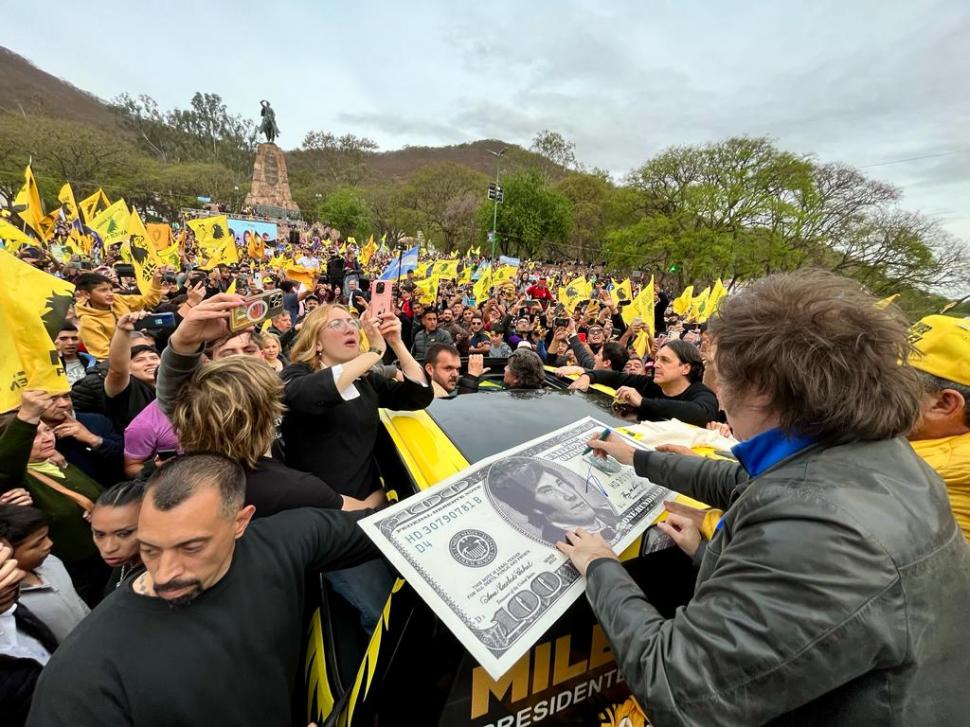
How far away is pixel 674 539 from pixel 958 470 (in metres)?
1.08

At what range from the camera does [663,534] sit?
5.14 ft

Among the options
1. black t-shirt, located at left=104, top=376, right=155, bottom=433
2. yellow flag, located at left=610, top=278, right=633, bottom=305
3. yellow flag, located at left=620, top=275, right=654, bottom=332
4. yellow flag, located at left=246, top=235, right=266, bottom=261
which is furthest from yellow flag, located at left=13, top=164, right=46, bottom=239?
yellow flag, located at left=610, top=278, right=633, bottom=305

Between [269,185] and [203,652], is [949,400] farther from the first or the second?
[269,185]

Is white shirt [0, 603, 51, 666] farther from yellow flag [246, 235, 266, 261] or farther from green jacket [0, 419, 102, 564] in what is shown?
yellow flag [246, 235, 266, 261]

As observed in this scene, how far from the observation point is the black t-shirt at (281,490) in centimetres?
171

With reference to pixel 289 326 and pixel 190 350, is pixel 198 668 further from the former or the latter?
pixel 289 326

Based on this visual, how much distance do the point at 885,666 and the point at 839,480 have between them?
37 cm

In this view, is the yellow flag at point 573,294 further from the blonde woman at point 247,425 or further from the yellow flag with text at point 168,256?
the blonde woman at point 247,425

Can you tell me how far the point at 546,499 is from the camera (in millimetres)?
1578

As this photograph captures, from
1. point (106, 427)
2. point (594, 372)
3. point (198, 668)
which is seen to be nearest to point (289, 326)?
point (106, 427)

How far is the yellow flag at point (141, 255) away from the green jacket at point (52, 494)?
16.4 ft

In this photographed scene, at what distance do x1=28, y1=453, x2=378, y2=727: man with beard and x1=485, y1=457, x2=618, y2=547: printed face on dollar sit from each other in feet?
2.27

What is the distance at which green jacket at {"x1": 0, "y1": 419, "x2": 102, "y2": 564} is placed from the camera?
6.51 ft

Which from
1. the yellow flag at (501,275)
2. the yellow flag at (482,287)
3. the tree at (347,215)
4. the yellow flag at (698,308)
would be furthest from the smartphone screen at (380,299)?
the tree at (347,215)
